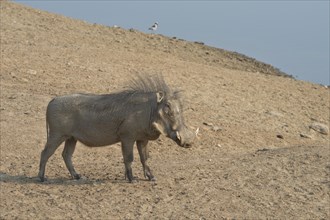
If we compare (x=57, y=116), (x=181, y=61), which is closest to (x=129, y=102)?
(x=57, y=116)

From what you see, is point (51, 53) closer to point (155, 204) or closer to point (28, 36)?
point (28, 36)

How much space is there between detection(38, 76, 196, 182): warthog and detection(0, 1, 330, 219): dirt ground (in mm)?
525

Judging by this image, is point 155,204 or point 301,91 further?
point 301,91

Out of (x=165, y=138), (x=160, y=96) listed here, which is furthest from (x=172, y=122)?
(x=165, y=138)

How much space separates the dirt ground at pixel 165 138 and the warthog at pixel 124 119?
0.52 metres

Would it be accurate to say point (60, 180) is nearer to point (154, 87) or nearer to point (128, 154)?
point (128, 154)

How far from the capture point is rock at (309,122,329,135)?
14336 millimetres

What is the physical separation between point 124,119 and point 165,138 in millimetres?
3446

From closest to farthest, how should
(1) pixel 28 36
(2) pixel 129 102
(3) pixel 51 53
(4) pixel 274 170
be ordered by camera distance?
1. (2) pixel 129 102
2. (4) pixel 274 170
3. (3) pixel 51 53
4. (1) pixel 28 36

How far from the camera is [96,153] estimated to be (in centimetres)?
1099

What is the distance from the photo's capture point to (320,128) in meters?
14.4

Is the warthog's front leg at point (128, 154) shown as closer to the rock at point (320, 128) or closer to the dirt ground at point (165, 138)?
the dirt ground at point (165, 138)

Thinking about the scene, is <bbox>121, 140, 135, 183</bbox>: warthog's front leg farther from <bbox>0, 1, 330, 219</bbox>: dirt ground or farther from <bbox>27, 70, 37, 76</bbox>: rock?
<bbox>27, 70, 37, 76</bbox>: rock

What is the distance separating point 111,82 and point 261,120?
3309mm
